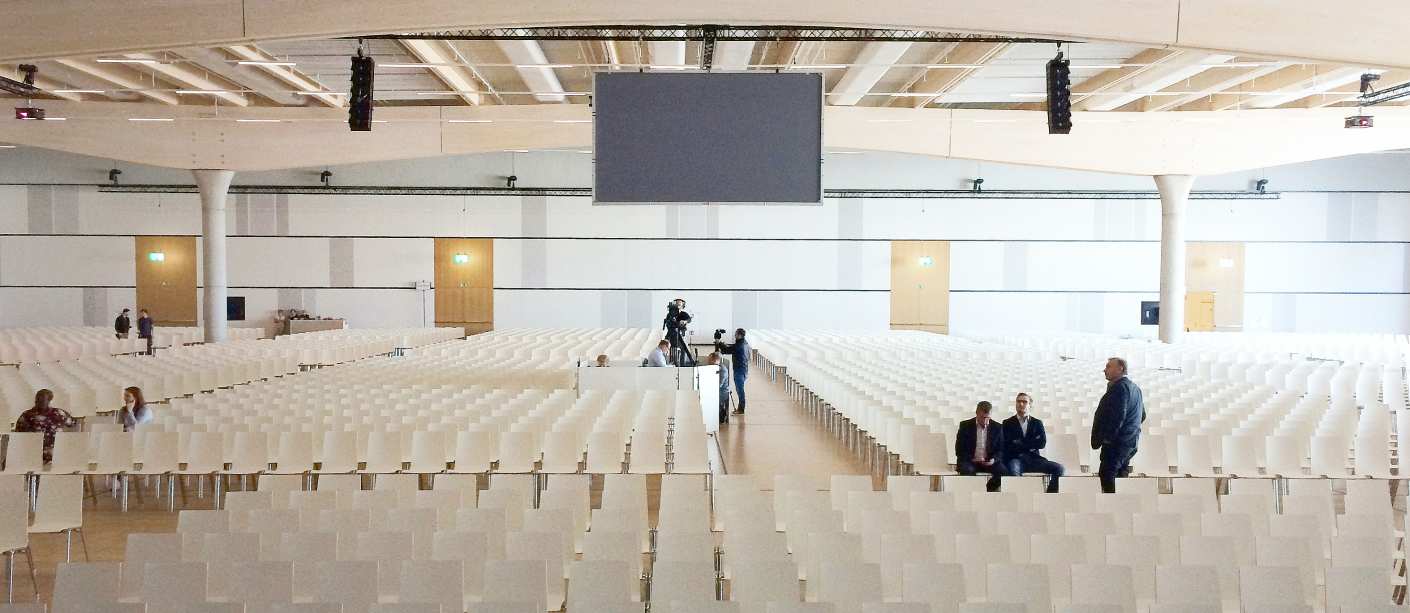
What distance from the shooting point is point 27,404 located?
11.7 metres

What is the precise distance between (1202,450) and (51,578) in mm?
9304

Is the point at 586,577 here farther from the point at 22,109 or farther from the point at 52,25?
the point at 22,109

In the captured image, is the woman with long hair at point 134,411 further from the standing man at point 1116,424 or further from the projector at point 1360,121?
the projector at point 1360,121

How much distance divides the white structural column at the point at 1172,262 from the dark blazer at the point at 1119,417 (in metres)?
15.6

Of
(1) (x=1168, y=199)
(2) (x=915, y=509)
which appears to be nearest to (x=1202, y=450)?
(2) (x=915, y=509)

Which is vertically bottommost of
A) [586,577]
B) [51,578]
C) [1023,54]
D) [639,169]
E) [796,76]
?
[51,578]

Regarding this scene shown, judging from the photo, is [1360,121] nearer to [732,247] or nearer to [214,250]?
[732,247]

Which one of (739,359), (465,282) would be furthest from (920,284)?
(739,359)

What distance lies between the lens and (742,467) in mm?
11320

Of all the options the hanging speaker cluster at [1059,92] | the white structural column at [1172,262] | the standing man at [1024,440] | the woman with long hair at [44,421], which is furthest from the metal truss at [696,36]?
the white structural column at [1172,262]

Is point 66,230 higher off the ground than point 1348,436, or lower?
higher

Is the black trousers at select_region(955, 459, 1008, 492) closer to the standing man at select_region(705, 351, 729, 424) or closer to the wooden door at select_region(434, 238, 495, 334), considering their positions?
the standing man at select_region(705, 351, 729, 424)

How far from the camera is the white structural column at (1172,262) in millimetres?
21766

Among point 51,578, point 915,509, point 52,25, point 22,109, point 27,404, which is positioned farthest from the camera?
point 22,109
